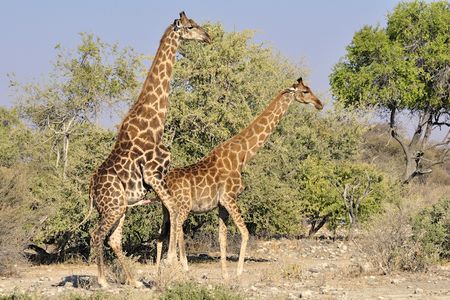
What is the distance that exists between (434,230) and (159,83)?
6.38 m

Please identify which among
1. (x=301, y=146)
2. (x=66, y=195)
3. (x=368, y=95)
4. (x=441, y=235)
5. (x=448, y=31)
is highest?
(x=448, y=31)

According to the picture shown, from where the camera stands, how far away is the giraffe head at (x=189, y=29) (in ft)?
45.1

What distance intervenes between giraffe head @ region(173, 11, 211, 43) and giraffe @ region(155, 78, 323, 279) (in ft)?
6.33

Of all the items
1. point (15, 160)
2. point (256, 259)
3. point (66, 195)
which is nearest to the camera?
point (66, 195)

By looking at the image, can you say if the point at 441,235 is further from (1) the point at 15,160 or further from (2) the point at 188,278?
(1) the point at 15,160

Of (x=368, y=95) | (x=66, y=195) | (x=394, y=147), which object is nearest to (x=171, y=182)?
(x=66, y=195)

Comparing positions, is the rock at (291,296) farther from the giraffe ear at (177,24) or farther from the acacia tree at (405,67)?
the acacia tree at (405,67)

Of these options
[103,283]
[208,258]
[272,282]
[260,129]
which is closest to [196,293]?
[103,283]

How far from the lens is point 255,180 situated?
64.7 ft

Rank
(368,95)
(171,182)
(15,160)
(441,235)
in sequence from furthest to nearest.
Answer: (368,95)
(15,160)
(441,235)
(171,182)

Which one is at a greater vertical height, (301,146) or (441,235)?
(301,146)

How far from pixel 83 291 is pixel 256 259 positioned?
Result: 28.5 ft

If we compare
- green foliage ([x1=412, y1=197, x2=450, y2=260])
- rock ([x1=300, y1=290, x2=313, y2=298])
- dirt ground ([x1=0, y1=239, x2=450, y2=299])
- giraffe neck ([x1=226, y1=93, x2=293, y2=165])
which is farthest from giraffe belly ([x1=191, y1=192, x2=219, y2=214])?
green foliage ([x1=412, y1=197, x2=450, y2=260])

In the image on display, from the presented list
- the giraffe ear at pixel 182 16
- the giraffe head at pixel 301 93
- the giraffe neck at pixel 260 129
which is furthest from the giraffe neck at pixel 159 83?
the giraffe head at pixel 301 93
